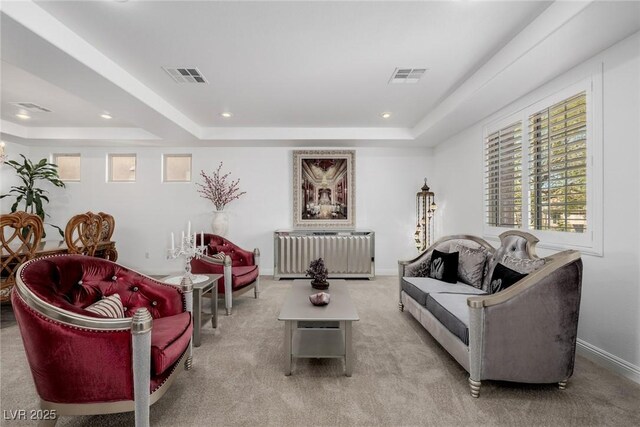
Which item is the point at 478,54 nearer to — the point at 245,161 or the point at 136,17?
the point at 136,17

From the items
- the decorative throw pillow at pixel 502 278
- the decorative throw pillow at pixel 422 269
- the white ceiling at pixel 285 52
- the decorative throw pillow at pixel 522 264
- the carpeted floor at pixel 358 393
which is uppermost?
the white ceiling at pixel 285 52

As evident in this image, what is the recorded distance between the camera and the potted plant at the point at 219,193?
5445mm

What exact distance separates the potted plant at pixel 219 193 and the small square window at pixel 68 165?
2465 millimetres

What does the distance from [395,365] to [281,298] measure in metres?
2.27

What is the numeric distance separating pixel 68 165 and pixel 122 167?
1.06 meters

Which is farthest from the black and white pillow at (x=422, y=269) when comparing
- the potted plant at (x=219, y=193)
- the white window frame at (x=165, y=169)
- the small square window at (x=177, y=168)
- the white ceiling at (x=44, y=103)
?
the white ceiling at (x=44, y=103)

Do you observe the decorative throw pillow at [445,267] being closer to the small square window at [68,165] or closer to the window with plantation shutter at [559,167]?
the window with plantation shutter at [559,167]

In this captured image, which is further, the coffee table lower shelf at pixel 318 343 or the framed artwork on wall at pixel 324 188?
the framed artwork on wall at pixel 324 188

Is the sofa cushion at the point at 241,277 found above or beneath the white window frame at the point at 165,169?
beneath

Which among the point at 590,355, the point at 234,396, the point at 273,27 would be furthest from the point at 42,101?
the point at 590,355

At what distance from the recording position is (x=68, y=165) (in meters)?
5.95

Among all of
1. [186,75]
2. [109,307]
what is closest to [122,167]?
[186,75]

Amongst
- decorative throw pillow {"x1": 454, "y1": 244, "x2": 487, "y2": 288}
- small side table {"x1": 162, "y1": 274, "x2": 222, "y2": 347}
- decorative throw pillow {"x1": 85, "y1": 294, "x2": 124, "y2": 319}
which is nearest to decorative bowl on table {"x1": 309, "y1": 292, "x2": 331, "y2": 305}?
small side table {"x1": 162, "y1": 274, "x2": 222, "y2": 347}

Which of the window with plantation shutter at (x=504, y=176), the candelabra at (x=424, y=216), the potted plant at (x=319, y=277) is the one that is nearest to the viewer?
the potted plant at (x=319, y=277)
